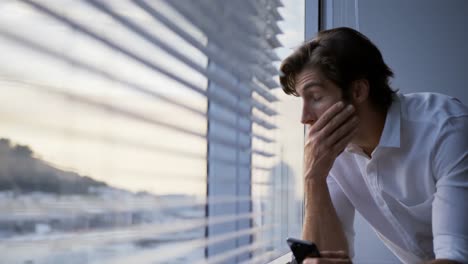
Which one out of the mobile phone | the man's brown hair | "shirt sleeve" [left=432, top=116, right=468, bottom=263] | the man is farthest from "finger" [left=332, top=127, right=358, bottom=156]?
the mobile phone

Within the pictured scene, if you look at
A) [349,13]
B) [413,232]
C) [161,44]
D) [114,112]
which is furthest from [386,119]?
[349,13]

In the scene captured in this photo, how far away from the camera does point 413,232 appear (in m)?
1.37

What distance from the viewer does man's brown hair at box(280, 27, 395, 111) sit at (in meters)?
1.39

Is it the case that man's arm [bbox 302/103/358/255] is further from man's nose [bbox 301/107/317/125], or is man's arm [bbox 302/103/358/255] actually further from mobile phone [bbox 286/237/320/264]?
mobile phone [bbox 286/237/320/264]

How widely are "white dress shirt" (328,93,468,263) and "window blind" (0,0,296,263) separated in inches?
13.3

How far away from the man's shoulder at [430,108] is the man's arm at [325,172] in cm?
13

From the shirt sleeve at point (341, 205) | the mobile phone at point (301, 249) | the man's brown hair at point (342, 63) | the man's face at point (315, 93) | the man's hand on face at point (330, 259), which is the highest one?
the man's brown hair at point (342, 63)

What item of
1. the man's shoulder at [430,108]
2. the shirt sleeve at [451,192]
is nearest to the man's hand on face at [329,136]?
the man's shoulder at [430,108]

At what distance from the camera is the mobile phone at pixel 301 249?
1072 millimetres

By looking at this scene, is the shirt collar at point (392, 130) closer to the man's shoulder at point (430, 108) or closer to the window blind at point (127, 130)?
the man's shoulder at point (430, 108)

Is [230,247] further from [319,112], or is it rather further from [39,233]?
[39,233]

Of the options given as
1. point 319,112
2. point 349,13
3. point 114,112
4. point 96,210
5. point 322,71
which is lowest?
point 96,210

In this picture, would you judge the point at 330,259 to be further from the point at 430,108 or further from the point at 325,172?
the point at 430,108

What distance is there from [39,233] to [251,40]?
82 centimetres
